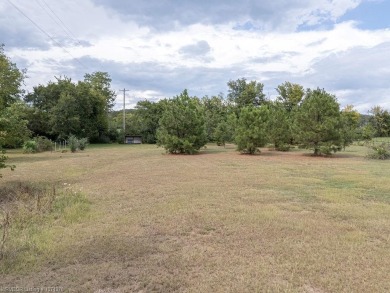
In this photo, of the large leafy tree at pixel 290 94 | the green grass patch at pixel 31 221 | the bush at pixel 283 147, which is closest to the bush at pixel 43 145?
the bush at pixel 283 147

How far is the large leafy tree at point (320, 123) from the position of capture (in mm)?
22250

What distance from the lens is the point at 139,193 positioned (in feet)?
31.4

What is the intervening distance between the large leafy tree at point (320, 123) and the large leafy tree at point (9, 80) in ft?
76.4

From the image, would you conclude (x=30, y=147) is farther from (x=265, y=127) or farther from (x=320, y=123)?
(x=320, y=123)

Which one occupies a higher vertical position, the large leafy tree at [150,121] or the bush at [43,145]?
the large leafy tree at [150,121]

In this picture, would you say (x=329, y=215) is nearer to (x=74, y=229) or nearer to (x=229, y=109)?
(x=74, y=229)

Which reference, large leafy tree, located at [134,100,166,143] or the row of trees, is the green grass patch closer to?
the row of trees

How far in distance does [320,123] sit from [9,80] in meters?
26.7

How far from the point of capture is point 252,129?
25.3 metres

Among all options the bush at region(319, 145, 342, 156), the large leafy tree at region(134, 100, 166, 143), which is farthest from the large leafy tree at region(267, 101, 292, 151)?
the large leafy tree at region(134, 100, 166, 143)

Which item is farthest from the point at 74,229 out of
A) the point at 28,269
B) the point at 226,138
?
the point at 226,138

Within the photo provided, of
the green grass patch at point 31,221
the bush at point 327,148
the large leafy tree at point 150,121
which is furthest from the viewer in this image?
the large leafy tree at point 150,121

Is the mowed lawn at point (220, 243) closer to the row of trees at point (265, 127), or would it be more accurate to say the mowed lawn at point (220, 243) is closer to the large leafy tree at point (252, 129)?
the row of trees at point (265, 127)

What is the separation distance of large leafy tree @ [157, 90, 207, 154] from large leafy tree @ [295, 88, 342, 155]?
756 centimetres
